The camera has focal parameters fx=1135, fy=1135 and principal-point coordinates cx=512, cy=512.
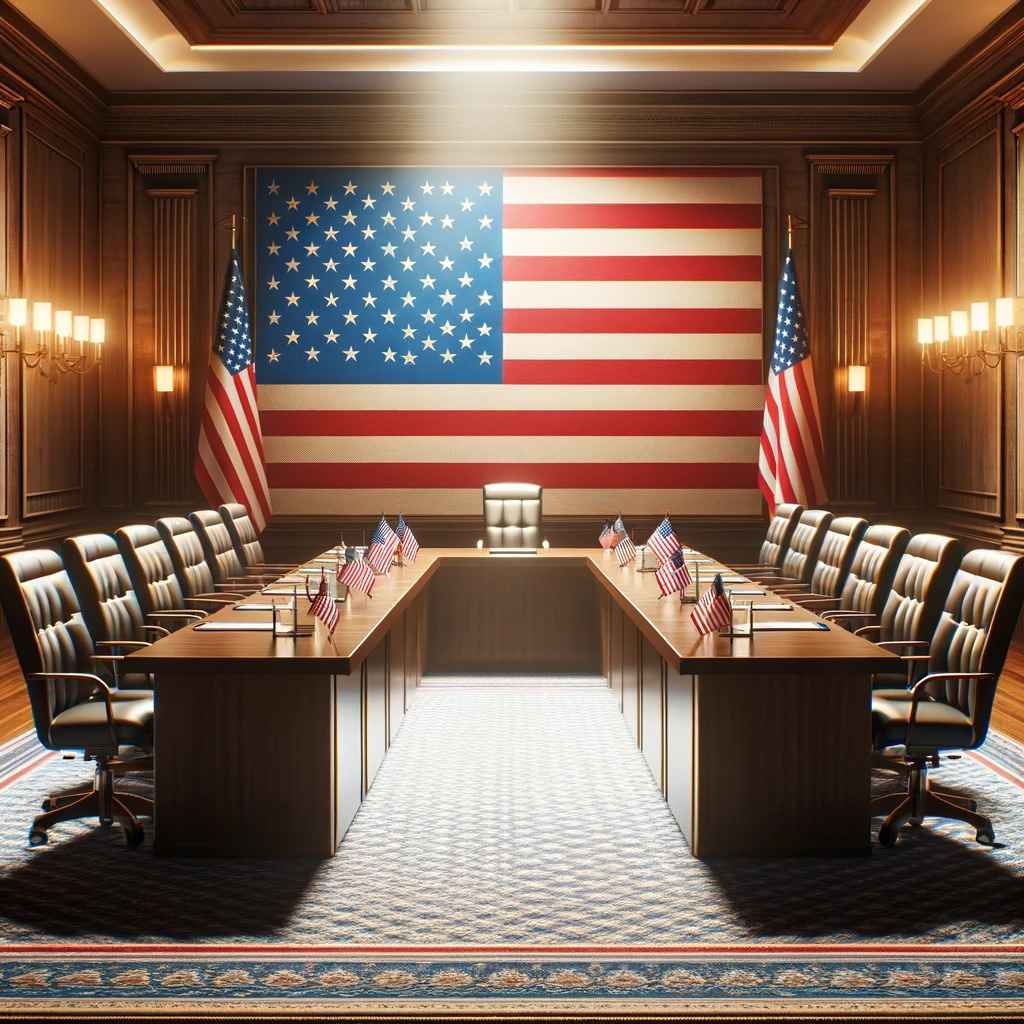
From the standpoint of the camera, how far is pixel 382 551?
19.0 feet

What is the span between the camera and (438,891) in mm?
3246

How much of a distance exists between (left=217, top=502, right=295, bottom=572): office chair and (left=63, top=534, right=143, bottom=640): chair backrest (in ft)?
5.99

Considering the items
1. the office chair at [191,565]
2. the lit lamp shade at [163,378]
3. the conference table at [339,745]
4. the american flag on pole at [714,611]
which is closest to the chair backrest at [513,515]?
the office chair at [191,565]

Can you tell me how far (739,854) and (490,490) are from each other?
14.8 ft

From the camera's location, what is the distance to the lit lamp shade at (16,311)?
6.59m

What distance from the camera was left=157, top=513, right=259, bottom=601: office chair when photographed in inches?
206

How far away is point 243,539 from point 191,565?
1227 millimetres

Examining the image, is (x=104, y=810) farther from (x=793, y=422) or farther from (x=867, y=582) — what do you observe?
(x=793, y=422)

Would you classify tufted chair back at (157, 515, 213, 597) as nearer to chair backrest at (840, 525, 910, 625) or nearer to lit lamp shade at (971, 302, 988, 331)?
chair backrest at (840, 525, 910, 625)

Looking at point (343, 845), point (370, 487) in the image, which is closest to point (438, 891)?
point (343, 845)

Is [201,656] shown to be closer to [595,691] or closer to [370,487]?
[595,691]

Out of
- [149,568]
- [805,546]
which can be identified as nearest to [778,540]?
[805,546]

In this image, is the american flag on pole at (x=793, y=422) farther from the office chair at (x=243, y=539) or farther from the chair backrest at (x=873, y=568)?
the office chair at (x=243, y=539)

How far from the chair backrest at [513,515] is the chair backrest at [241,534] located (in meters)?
1.59
